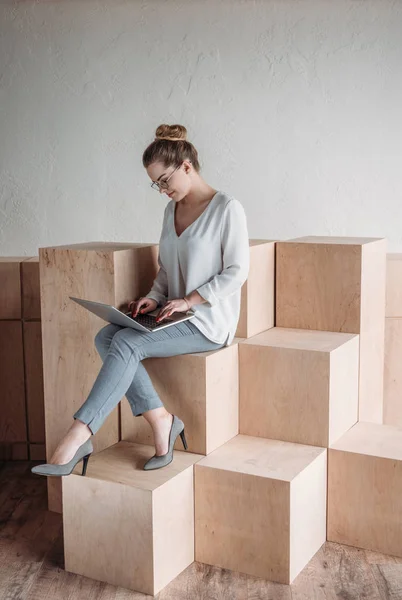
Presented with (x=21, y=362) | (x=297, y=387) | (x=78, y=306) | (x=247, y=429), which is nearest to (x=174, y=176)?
(x=78, y=306)

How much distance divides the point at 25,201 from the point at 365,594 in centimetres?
295

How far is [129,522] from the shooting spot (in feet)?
9.43

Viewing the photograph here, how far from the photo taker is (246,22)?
14.1ft

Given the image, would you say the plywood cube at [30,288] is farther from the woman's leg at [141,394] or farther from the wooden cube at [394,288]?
the wooden cube at [394,288]

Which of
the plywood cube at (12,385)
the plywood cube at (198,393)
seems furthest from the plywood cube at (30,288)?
the plywood cube at (198,393)

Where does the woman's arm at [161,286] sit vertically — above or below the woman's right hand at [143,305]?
above

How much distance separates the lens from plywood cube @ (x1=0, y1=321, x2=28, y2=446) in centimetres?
420

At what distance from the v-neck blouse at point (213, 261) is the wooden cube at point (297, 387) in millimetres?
231

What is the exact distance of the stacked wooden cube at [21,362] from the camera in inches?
162

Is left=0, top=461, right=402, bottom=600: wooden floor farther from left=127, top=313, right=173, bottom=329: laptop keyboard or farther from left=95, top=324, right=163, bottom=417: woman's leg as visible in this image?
left=127, top=313, right=173, bottom=329: laptop keyboard

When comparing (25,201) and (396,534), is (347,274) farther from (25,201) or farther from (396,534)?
(25,201)

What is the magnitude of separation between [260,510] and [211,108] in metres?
2.40

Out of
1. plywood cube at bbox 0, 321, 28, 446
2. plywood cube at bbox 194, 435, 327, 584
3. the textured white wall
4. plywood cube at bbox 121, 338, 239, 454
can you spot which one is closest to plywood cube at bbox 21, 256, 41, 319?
plywood cube at bbox 0, 321, 28, 446

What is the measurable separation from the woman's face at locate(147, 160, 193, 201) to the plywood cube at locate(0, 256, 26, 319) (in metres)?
1.28
